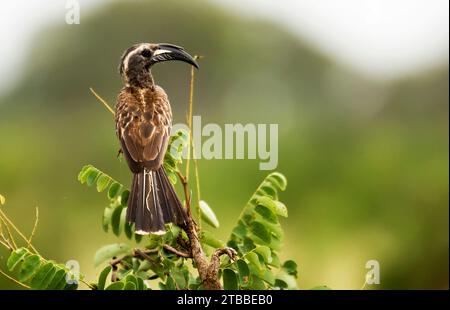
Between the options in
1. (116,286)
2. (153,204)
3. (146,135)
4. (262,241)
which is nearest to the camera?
(116,286)

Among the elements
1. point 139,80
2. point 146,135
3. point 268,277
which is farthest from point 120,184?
point 139,80

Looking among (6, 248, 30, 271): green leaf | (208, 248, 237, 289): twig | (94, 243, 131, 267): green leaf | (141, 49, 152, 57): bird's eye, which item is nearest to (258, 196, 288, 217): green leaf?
(208, 248, 237, 289): twig

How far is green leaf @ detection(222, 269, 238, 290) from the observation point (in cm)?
309

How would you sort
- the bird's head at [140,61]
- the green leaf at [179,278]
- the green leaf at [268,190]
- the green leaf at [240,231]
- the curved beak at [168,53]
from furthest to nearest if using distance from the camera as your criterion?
1. the bird's head at [140,61]
2. the curved beak at [168,53]
3. the green leaf at [268,190]
4. the green leaf at [240,231]
5. the green leaf at [179,278]

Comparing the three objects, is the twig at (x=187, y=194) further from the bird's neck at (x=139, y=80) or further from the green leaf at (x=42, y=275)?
the bird's neck at (x=139, y=80)

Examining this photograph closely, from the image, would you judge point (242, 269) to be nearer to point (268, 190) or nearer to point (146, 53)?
point (268, 190)

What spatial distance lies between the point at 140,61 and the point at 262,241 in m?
1.27

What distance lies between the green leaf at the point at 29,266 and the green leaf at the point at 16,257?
3 cm

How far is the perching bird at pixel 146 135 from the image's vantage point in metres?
3.20

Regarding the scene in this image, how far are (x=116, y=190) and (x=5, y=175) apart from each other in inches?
258

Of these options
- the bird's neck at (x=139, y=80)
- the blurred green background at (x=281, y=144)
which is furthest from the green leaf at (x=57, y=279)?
the blurred green background at (x=281, y=144)

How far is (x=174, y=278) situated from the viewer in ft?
10.3

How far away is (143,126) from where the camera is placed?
3.72m

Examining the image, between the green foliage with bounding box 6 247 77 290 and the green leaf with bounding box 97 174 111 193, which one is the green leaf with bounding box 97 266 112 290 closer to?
the green foliage with bounding box 6 247 77 290
